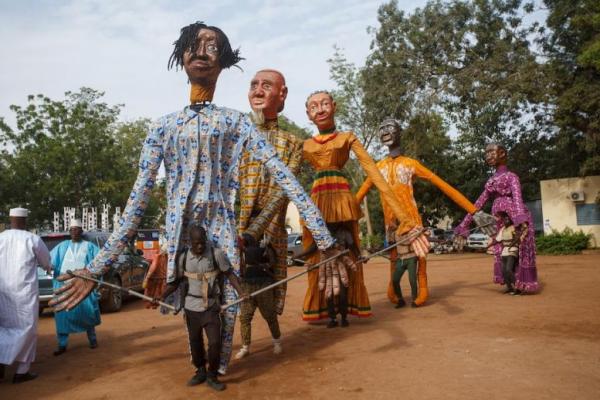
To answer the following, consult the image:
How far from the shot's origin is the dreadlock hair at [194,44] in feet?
14.5

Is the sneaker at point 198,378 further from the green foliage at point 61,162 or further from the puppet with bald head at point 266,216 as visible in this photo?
the green foliage at point 61,162

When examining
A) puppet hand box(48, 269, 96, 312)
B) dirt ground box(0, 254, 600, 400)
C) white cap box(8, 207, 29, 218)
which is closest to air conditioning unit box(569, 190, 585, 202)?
dirt ground box(0, 254, 600, 400)

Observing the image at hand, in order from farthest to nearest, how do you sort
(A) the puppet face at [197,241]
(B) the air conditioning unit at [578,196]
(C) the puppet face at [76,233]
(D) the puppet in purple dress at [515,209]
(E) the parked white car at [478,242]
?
(E) the parked white car at [478,242] < (B) the air conditioning unit at [578,196] < (D) the puppet in purple dress at [515,209] < (C) the puppet face at [76,233] < (A) the puppet face at [197,241]

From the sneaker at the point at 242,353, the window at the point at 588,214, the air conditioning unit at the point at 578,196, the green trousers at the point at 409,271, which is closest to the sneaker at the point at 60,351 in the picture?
the sneaker at the point at 242,353

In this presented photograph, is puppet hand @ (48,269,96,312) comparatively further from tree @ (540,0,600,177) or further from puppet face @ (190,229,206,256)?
tree @ (540,0,600,177)

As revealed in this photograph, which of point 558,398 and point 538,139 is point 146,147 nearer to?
point 558,398

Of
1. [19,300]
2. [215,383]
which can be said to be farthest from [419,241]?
[19,300]

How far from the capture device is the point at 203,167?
4.24 m

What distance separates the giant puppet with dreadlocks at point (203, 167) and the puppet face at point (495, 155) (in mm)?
5591

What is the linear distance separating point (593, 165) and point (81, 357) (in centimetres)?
1830

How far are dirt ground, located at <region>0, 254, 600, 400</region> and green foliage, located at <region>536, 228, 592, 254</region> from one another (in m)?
13.8

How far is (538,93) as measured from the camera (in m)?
19.2

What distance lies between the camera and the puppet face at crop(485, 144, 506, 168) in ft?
28.8

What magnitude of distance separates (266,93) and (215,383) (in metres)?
3.06
